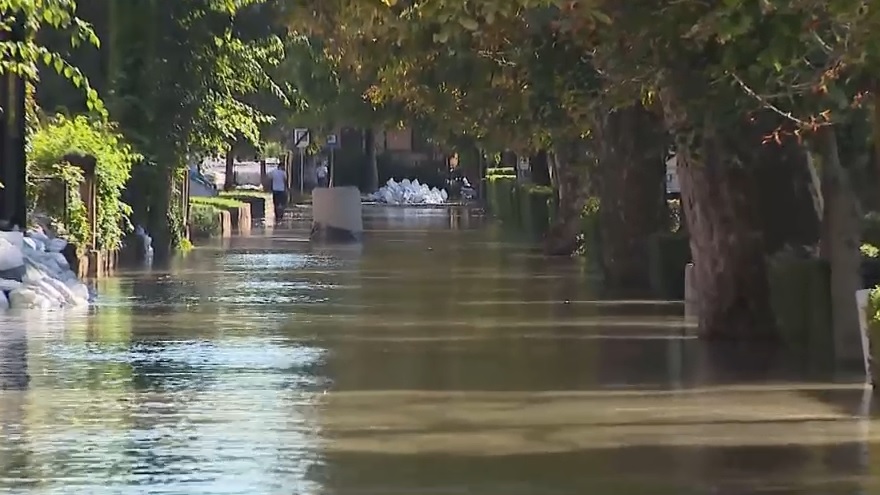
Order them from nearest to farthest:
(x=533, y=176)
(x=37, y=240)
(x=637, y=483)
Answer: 1. (x=637, y=483)
2. (x=37, y=240)
3. (x=533, y=176)

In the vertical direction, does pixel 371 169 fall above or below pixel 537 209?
above

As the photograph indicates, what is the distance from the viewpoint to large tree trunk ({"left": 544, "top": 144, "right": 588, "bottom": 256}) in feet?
111

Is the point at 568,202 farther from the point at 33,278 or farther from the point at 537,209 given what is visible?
the point at 33,278

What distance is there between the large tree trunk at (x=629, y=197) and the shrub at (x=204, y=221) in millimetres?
15922

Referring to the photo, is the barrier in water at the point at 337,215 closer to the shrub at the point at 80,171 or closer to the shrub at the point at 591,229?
the shrub at the point at 591,229

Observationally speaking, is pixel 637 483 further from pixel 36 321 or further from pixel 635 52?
pixel 36 321

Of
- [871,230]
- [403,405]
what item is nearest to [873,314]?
[403,405]

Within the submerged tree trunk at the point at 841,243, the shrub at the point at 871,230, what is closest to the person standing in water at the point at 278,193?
the shrub at the point at 871,230

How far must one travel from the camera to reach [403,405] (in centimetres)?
1337

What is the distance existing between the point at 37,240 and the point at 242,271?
5471 millimetres

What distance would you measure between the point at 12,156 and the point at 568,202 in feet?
45.3

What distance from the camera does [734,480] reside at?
1021 cm

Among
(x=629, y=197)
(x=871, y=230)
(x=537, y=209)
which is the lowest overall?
(x=871, y=230)

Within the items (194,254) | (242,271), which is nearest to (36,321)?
(242,271)
